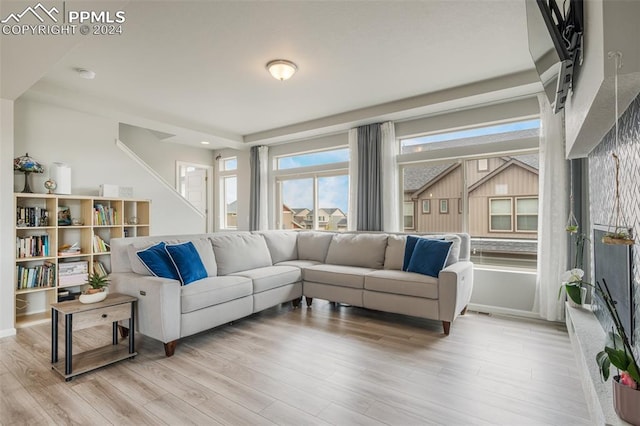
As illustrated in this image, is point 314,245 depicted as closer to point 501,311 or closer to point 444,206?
point 444,206

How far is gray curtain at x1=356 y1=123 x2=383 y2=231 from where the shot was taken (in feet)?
15.5

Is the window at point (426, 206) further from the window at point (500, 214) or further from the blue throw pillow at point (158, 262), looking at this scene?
the blue throw pillow at point (158, 262)

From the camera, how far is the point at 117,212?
446cm

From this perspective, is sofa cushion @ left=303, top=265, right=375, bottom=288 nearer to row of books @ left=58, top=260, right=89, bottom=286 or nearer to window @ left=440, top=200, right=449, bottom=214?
window @ left=440, top=200, right=449, bottom=214

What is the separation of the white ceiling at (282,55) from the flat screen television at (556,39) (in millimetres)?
769

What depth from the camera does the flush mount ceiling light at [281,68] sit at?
3140 mm

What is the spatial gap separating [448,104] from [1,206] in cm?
493

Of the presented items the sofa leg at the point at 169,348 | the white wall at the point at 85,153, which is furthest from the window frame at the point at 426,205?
the white wall at the point at 85,153

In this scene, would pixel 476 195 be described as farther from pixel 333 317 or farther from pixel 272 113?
pixel 272 113

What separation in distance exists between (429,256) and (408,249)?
34 centimetres

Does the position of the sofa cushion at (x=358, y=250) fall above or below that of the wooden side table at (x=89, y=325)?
above

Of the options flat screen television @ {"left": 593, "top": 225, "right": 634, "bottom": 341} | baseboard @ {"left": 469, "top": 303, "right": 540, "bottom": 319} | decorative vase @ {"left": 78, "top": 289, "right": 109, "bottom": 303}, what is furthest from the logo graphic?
baseboard @ {"left": 469, "top": 303, "right": 540, "bottom": 319}

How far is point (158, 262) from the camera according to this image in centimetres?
285

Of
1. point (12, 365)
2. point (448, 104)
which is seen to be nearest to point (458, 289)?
point (448, 104)
